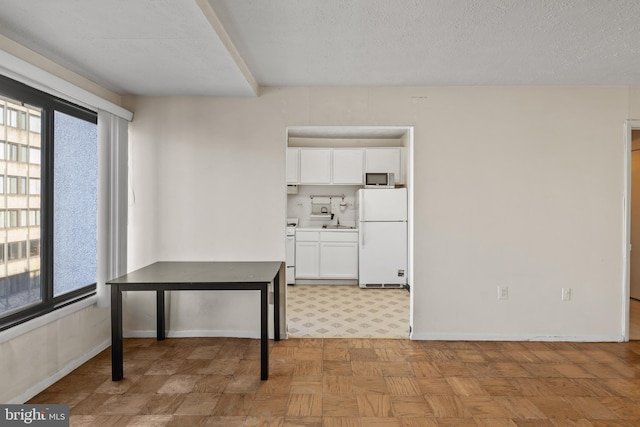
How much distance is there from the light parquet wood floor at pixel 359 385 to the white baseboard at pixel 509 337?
0.23ft

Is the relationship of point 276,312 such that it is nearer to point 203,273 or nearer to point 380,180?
point 203,273

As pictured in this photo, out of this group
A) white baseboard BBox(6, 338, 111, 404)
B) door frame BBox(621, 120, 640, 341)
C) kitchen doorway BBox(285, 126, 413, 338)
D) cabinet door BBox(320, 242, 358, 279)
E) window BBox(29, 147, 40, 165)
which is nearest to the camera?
white baseboard BBox(6, 338, 111, 404)

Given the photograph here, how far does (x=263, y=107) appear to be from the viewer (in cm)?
371

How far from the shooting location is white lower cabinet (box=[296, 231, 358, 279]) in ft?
19.5

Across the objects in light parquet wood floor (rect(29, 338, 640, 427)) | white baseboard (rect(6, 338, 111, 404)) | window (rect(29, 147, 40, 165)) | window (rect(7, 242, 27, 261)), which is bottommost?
light parquet wood floor (rect(29, 338, 640, 427))

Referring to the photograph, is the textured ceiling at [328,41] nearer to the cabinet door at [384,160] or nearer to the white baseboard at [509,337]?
the white baseboard at [509,337]

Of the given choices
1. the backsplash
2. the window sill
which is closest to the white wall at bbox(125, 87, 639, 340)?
the window sill

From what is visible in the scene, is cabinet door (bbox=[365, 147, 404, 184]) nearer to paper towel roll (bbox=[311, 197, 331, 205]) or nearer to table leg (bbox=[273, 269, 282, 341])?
paper towel roll (bbox=[311, 197, 331, 205])

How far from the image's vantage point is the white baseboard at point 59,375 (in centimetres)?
251

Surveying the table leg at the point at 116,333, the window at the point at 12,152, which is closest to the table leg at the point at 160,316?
the table leg at the point at 116,333

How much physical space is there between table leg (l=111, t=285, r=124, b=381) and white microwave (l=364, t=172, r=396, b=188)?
13.1ft

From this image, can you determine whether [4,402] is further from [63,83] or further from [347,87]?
[347,87]

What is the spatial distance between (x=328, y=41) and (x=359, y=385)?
2.37 meters

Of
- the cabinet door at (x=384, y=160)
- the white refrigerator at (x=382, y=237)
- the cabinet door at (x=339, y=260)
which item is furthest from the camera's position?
the cabinet door at (x=384, y=160)
